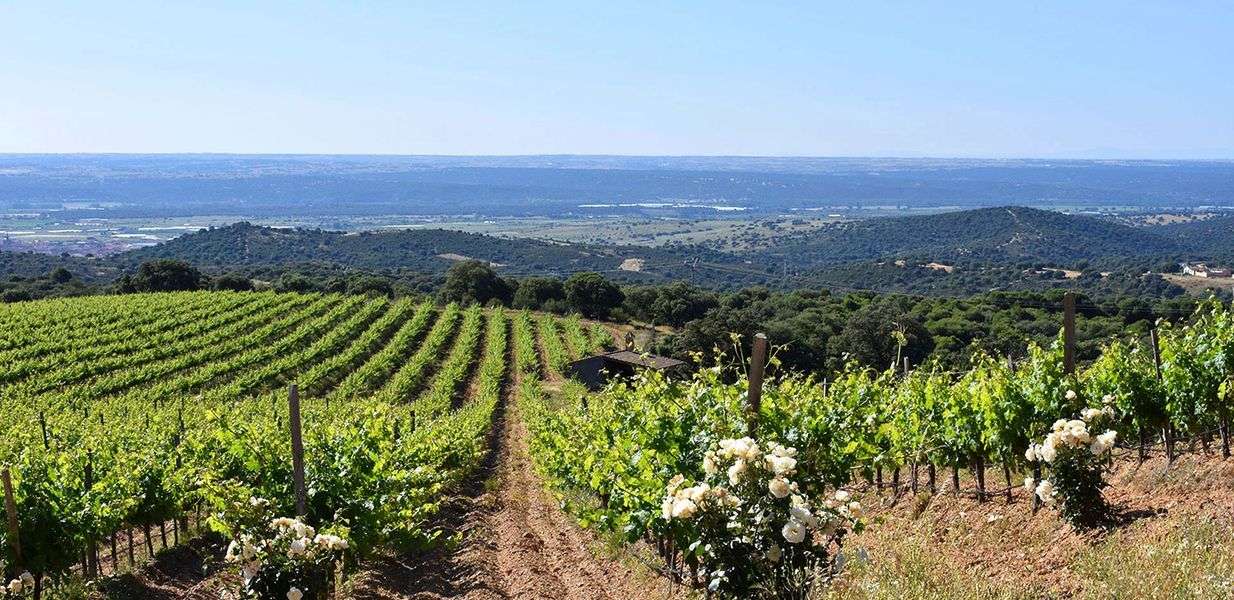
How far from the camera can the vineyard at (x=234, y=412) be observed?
925 centimetres

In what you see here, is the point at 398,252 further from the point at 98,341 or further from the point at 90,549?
the point at 90,549

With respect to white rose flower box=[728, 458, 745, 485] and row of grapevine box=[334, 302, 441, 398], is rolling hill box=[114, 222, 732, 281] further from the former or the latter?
white rose flower box=[728, 458, 745, 485]

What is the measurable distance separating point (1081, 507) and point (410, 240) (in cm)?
14212

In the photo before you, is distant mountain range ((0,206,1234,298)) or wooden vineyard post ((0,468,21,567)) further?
distant mountain range ((0,206,1234,298))

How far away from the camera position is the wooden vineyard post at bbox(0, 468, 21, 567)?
28.5 feet

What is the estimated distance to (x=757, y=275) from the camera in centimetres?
12162

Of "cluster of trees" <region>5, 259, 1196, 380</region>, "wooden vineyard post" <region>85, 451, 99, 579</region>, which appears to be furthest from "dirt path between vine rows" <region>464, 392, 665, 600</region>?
"cluster of trees" <region>5, 259, 1196, 380</region>

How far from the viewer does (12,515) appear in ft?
29.0

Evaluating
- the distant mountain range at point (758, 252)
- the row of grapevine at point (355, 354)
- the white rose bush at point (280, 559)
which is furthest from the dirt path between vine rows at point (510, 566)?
the distant mountain range at point (758, 252)

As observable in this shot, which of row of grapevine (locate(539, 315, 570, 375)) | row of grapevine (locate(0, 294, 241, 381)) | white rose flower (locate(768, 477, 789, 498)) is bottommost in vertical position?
row of grapevine (locate(539, 315, 570, 375))

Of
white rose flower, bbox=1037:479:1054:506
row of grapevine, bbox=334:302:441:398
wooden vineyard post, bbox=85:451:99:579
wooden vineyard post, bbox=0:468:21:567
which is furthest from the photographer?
row of grapevine, bbox=334:302:441:398

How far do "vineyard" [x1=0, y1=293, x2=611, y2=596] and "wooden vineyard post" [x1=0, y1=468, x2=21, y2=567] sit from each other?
0.09ft

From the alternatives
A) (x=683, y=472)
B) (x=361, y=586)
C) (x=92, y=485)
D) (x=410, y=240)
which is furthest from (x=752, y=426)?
(x=410, y=240)

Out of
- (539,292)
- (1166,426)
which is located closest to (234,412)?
(1166,426)
